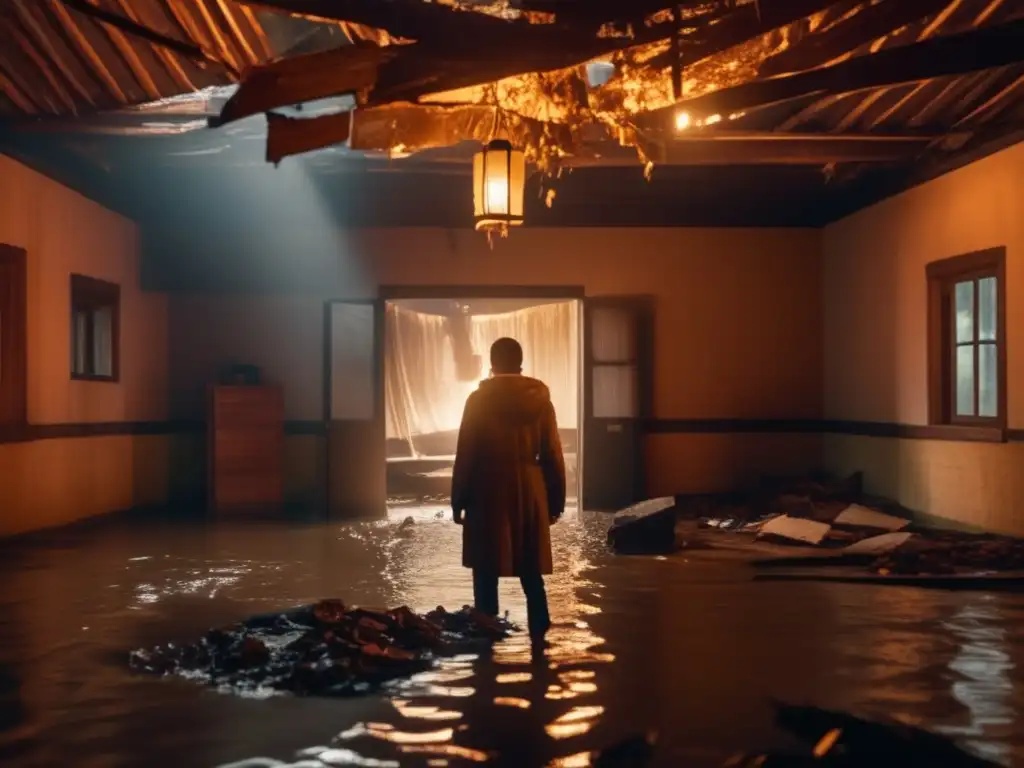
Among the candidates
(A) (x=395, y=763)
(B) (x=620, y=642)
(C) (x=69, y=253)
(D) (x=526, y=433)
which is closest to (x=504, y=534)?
(D) (x=526, y=433)

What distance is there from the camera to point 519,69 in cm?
569

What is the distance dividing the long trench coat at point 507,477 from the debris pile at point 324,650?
44 centimetres

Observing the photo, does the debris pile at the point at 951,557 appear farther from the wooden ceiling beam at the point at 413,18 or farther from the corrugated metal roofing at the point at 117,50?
the corrugated metal roofing at the point at 117,50

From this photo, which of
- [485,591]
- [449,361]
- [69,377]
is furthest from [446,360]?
[485,591]

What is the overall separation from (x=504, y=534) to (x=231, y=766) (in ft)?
6.96

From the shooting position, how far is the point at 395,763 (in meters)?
3.93

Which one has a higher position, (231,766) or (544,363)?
(544,363)

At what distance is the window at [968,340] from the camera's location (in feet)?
31.6

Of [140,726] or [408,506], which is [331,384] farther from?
[140,726]

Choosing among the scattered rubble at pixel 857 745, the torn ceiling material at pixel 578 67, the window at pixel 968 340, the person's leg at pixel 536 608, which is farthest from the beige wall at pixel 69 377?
the window at pixel 968 340

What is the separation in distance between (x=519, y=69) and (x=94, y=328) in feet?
28.0

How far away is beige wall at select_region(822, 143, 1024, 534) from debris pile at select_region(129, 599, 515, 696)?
18.5ft

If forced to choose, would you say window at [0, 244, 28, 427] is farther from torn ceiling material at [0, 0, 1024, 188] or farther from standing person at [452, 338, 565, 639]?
standing person at [452, 338, 565, 639]

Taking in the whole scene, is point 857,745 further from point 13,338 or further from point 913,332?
point 13,338
